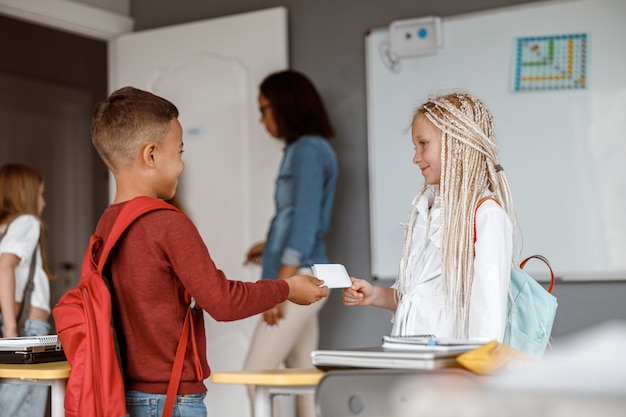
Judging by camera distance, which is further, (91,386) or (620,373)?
(91,386)

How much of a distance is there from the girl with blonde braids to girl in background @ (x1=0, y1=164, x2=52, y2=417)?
173 centimetres

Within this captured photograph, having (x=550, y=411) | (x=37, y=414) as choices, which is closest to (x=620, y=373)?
(x=550, y=411)

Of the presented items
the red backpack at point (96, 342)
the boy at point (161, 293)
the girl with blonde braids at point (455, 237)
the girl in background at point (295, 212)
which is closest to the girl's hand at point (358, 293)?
the girl with blonde braids at point (455, 237)

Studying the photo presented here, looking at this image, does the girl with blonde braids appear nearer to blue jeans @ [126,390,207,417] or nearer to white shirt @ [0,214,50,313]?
blue jeans @ [126,390,207,417]

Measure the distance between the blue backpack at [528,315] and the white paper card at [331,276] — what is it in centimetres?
32

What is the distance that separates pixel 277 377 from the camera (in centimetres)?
151

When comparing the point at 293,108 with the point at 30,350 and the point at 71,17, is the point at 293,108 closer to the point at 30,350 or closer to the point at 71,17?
the point at 71,17

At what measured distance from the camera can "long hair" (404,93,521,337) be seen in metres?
1.88

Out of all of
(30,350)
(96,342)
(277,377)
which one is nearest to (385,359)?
(277,377)

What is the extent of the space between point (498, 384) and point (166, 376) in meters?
0.81

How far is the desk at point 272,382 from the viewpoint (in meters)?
1.50

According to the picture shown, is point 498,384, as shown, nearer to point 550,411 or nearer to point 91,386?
point 550,411

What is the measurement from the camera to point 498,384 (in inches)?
45.3

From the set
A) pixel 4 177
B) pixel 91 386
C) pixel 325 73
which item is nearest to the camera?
pixel 91 386
